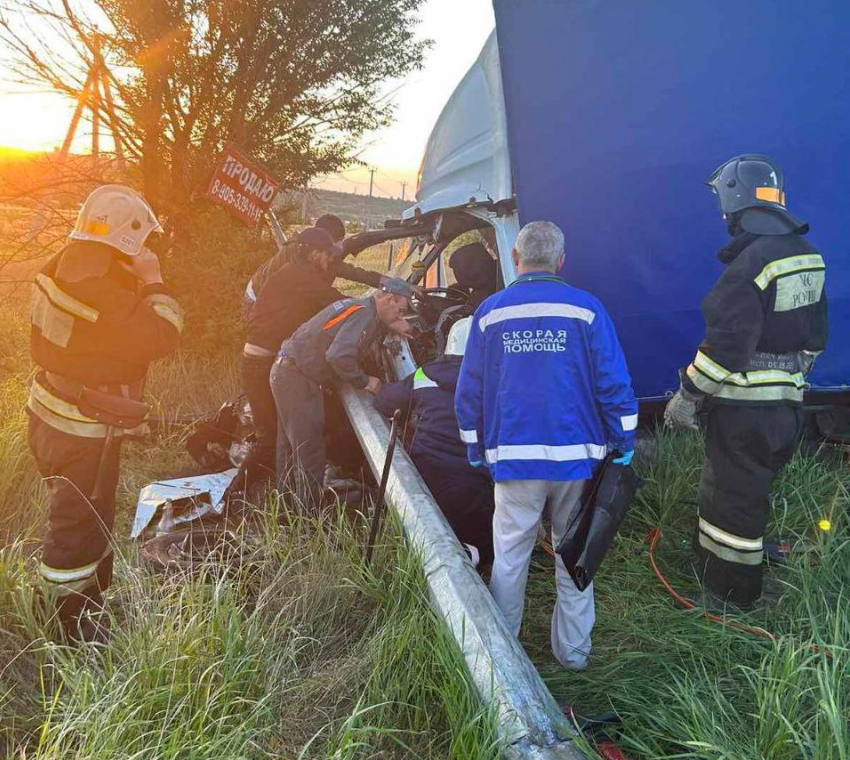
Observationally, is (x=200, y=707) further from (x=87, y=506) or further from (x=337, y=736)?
(x=87, y=506)

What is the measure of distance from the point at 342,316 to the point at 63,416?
1714 mm

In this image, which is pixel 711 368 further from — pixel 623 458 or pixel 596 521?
pixel 596 521

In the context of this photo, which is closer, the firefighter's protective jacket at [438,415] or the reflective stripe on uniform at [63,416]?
the reflective stripe on uniform at [63,416]

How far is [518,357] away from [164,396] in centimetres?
438

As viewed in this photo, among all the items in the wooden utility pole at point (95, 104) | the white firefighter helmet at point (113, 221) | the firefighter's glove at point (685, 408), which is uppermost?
the wooden utility pole at point (95, 104)

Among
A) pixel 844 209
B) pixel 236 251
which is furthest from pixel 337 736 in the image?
pixel 236 251

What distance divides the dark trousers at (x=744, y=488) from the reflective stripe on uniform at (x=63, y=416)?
2.76m

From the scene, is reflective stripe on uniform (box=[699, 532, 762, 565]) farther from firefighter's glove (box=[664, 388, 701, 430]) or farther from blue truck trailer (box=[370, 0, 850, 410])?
blue truck trailer (box=[370, 0, 850, 410])

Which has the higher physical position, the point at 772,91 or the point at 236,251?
the point at 772,91

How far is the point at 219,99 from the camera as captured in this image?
6.96m

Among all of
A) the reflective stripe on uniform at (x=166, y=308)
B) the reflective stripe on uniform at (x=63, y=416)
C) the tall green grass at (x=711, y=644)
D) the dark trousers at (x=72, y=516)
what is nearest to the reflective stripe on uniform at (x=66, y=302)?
the reflective stripe on uniform at (x=166, y=308)

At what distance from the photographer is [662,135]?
12.7 ft

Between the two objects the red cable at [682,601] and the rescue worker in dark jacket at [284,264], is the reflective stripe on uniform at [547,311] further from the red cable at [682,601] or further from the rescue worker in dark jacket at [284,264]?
the rescue worker in dark jacket at [284,264]

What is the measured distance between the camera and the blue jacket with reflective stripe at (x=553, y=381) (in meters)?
2.61
